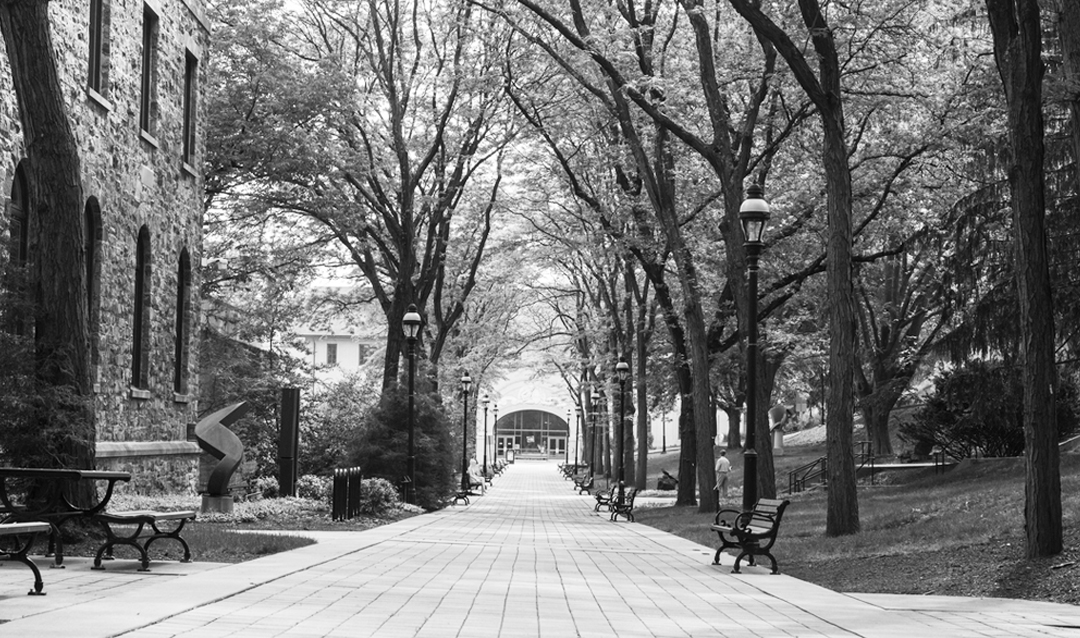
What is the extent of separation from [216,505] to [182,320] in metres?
6.85

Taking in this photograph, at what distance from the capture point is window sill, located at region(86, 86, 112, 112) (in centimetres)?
1869

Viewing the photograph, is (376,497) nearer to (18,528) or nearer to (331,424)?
(331,424)

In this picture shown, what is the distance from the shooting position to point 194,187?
994 inches

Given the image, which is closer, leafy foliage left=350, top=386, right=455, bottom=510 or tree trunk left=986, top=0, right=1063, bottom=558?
tree trunk left=986, top=0, right=1063, bottom=558

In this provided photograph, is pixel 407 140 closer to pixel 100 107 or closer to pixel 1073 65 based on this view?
pixel 100 107

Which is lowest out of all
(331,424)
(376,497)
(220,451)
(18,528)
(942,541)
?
(942,541)

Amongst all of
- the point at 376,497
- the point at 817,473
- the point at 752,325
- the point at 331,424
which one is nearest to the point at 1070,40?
the point at 752,325

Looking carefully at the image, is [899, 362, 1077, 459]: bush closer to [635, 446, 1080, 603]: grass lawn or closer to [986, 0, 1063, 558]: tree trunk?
[635, 446, 1080, 603]: grass lawn

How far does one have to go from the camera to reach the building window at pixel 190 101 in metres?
25.0

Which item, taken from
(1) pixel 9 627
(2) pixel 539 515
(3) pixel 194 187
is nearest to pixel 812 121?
(2) pixel 539 515

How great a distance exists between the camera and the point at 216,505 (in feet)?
64.1

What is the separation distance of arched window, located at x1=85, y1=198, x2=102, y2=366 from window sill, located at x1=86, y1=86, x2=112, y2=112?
1.66m

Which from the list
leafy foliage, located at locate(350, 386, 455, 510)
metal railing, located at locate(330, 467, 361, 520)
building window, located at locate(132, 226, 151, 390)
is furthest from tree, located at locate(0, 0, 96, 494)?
leafy foliage, located at locate(350, 386, 455, 510)

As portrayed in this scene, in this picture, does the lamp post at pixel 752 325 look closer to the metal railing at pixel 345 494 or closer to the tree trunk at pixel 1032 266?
the tree trunk at pixel 1032 266
